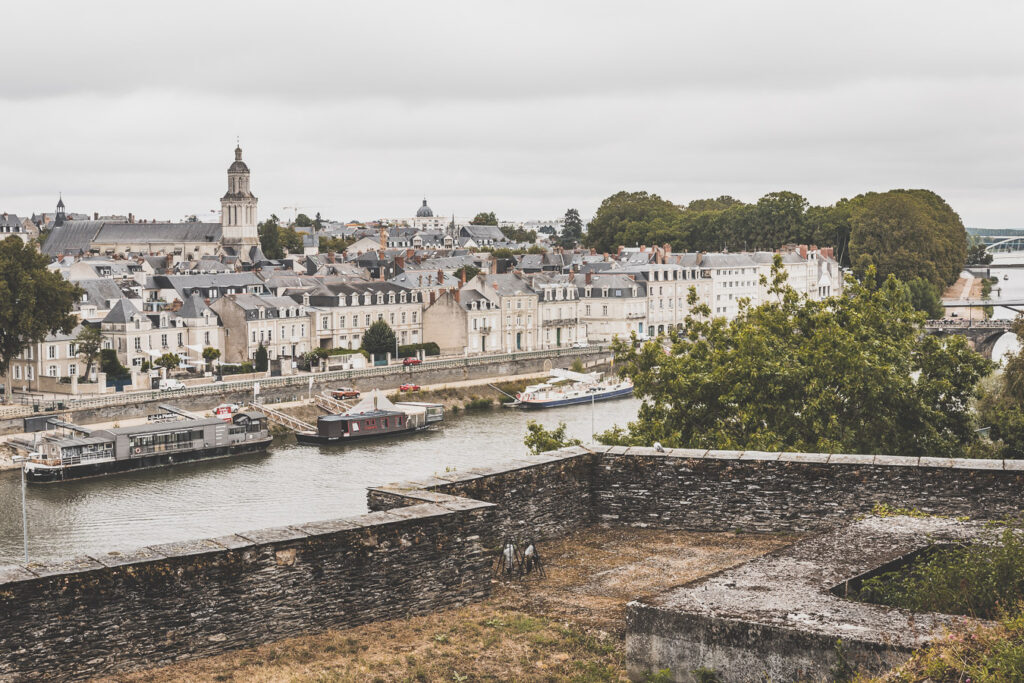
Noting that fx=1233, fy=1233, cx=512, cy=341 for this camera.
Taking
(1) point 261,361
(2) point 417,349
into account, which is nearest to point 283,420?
(1) point 261,361

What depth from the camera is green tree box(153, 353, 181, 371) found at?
52.8 m

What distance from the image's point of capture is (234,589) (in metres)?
7.25

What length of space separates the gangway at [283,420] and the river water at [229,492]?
2.22m

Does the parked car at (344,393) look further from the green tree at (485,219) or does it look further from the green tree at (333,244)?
the green tree at (485,219)

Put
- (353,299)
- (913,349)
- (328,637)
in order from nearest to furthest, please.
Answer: (328,637) < (913,349) < (353,299)

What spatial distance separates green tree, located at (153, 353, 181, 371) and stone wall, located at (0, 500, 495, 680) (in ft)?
153

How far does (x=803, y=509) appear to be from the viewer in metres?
9.82

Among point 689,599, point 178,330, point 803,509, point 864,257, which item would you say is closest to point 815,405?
point 803,509

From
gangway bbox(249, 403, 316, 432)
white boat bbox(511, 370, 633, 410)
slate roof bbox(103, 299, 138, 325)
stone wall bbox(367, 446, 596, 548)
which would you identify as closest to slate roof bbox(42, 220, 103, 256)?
slate roof bbox(103, 299, 138, 325)

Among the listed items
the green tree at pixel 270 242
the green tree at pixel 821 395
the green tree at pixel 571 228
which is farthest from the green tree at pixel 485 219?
the green tree at pixel 821 395

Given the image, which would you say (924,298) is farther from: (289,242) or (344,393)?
(289,242)

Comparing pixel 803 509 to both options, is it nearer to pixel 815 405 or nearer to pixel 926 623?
pixel 926 623

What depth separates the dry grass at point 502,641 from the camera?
6.94 metres

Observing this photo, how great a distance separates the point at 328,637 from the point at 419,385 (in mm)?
48939
